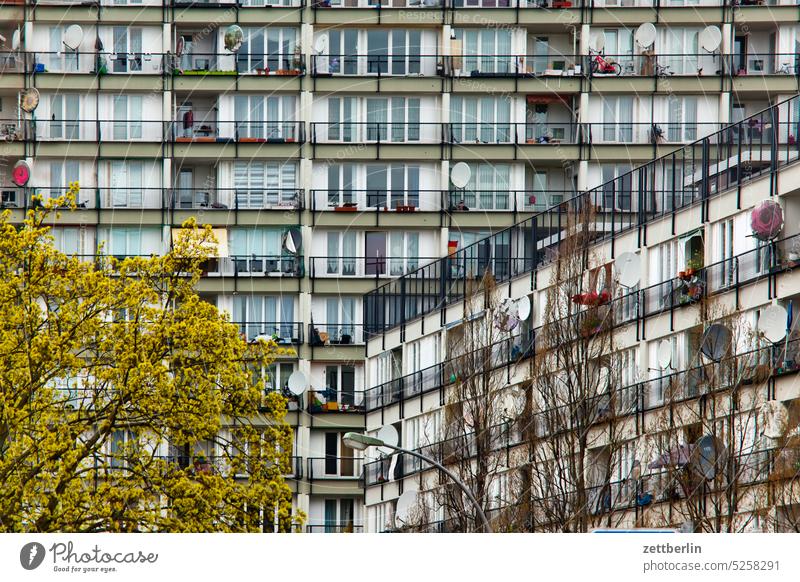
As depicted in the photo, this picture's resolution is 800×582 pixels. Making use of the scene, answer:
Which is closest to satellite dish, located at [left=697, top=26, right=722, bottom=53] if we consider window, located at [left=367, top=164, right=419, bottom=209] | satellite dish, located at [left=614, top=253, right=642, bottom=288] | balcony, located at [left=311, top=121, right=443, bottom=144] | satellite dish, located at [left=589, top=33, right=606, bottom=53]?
satellite dish, located at [left=589, top=33, right=606, bottom=53]

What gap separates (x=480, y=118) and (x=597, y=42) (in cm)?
670

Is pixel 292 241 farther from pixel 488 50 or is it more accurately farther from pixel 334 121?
pixel 488 50

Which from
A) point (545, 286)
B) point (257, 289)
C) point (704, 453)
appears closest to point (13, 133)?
point (257, 289)

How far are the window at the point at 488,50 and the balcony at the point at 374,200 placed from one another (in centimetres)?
631

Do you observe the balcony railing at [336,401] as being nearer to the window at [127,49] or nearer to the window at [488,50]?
the window at [488,50]

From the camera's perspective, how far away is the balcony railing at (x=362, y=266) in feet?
314

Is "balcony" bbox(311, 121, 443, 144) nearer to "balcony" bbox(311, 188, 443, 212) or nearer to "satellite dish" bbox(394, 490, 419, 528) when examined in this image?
"balcony" bbox(311, 188, 443, 212)

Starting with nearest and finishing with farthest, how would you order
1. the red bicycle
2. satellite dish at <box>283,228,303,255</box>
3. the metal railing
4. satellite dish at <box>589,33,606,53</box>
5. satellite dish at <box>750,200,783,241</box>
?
satellite dish at <box>750,200,783,241</box> < the metal railing < satellite dish at <box>283,228,303,255</box> < satellite dish at <box>589,33,606,53</box> < the red bicycle

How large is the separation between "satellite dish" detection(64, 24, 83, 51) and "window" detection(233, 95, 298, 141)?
7.74 m

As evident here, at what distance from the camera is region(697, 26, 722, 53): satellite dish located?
302ft

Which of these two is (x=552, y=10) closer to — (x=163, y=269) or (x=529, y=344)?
(x=529, y=344)

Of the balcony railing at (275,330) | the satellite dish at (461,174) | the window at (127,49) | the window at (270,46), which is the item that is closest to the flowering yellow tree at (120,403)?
the satellite dish at (461,174)

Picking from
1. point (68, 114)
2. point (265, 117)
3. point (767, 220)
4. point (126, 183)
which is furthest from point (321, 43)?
point (767, 220)

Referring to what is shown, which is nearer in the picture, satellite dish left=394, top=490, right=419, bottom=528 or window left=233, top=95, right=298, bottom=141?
satellite dish left=394, top=490, right=419, bottom=528
